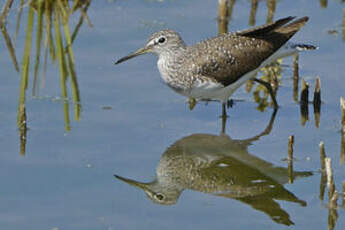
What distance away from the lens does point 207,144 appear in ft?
34.1

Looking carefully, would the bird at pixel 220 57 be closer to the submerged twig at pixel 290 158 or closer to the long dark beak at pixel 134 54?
the long dark beak at pixel 134 54

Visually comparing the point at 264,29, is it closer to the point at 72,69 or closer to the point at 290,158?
the point at 290,158

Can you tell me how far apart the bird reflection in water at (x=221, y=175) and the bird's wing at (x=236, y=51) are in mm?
860

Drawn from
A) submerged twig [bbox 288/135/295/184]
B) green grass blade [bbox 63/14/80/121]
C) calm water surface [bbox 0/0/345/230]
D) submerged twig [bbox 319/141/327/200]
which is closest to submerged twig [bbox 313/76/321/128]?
calm water surface [bbox 0/0/345/230]

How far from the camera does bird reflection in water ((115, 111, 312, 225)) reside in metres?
8.99

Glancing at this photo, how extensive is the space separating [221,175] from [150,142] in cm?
108

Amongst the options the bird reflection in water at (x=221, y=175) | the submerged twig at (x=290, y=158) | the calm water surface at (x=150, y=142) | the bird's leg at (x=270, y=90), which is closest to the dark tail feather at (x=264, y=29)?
the bird's leg at (x=270, y=90)

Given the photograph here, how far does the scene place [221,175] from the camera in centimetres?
959

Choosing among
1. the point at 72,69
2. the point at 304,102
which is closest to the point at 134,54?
the point at 72,69

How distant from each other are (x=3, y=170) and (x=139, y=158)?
Answer: 1.59m

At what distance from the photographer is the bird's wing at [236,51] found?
10.8m

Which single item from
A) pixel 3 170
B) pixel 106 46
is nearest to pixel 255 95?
pixel 106 46

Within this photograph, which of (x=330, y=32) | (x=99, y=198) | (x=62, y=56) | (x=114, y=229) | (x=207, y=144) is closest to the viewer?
(x=114, y=229)

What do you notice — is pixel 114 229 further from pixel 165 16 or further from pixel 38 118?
pixel 165 16
